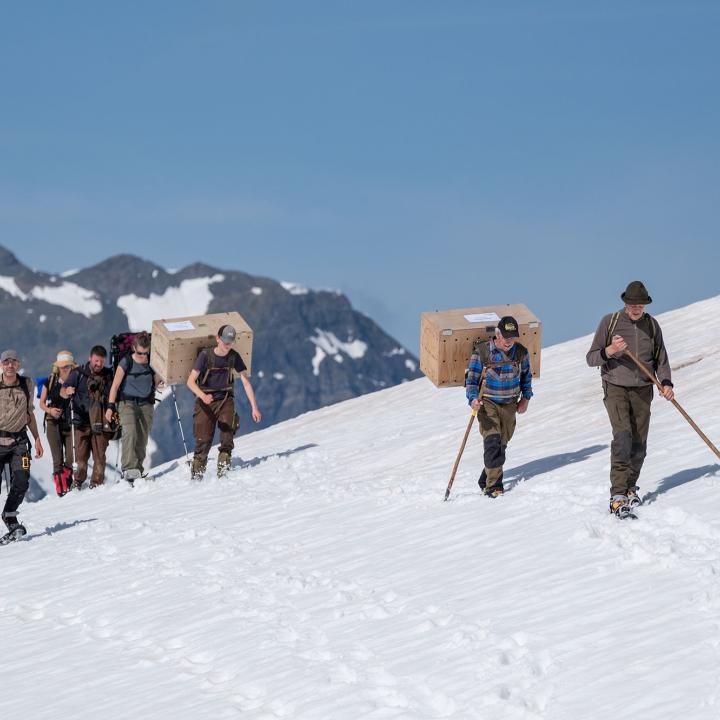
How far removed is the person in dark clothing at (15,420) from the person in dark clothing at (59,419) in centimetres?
497

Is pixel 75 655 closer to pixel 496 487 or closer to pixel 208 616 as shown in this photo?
pixel 208 616

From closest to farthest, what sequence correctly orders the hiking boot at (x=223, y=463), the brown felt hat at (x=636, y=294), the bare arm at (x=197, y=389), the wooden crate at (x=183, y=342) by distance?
the brown felt hat at (x=636, y=294), the bare arm at (x=197, y=389), the wooden crate at (x=183, y=342), the hiking boot at (x=223, y=463)

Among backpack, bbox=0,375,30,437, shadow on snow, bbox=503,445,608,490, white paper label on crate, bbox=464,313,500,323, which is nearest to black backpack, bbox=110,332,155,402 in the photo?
backpack, bbox=0,375,30,437

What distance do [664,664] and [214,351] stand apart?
34.5 feet

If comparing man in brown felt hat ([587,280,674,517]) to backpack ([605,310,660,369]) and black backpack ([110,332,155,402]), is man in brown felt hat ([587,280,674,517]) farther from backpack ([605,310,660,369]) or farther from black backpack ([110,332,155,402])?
black backpack ([110,332,155,402])

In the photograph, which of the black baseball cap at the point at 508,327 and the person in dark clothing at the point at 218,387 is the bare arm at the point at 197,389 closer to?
the person in dark clothing at the point at 218,387

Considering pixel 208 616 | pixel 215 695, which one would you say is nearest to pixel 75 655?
pixel 208 616

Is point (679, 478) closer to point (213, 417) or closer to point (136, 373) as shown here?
point (213, 417)

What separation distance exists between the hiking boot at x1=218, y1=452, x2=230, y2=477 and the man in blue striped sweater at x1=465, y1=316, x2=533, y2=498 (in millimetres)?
5667

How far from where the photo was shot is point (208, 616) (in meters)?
10.9

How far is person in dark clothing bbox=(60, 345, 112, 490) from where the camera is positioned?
19.7 metres

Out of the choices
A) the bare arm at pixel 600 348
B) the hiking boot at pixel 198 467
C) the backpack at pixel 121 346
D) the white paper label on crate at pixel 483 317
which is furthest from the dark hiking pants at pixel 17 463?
the bare arm at pixel 600 348

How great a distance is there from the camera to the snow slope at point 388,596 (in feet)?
27.4

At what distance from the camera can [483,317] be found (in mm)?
14766
